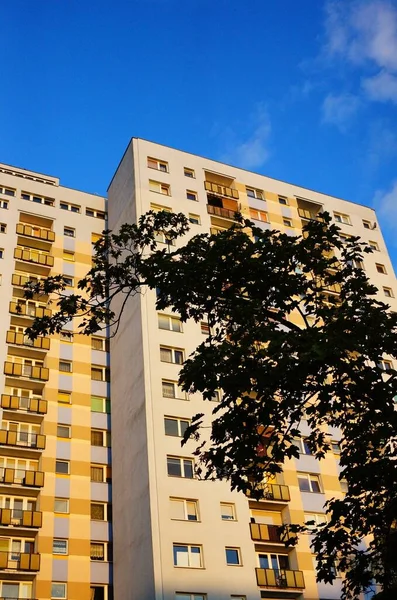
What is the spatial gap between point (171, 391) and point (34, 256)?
13.1 m

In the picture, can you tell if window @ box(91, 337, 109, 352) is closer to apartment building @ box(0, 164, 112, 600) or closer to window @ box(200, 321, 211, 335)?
apartment building @ box(0, 164, 112, 600)

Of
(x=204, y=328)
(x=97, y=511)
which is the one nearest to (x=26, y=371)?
(x=97, y=511)

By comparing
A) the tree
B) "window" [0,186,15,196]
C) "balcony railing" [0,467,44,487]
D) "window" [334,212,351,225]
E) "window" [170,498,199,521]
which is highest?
"window" [334,212,351,225]

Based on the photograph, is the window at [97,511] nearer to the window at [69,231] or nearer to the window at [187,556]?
the window at [187,556]

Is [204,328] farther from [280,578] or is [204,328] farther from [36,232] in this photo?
[280,578]

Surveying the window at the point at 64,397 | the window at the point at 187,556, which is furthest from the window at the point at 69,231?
the window at the point at 187,556

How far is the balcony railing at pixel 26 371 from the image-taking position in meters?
35.7

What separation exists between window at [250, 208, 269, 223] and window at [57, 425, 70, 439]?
1922cm

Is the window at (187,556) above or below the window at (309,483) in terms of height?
below

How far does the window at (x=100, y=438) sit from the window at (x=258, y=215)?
18.1m

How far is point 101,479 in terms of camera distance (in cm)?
3488

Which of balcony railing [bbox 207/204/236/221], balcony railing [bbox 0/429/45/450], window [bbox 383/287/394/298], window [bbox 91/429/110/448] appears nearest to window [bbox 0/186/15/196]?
balcony railing [bbox 207/204/236/221]

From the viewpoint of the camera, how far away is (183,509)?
30422mm

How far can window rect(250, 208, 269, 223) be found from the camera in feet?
151
